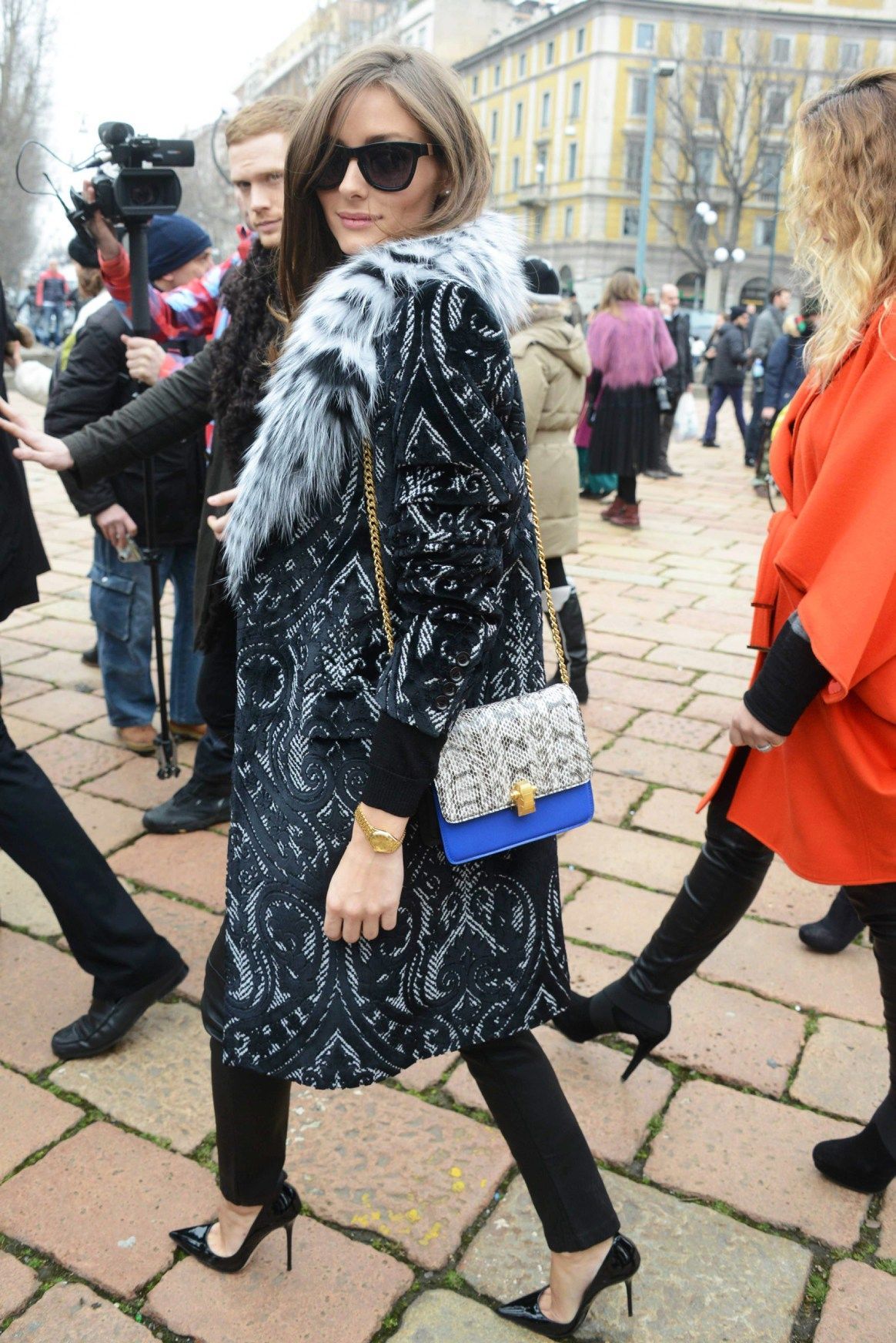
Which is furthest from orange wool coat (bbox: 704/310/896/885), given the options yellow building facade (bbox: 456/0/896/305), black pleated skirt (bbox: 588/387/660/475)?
yellow building facade (bbox: 456/0/896/305)

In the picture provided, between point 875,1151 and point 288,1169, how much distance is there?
3.51 ft

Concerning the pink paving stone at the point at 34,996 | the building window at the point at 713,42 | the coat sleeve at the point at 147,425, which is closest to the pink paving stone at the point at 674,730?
the coat sleeve at the point at 147,425

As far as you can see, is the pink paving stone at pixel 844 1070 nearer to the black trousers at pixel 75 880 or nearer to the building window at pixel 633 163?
the black trousers at pixel 75 880

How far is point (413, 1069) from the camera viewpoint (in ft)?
7.67

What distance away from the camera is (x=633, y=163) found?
5766 cm

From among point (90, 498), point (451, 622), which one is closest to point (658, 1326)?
point (451, 622)

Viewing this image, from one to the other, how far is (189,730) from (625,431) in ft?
16.5

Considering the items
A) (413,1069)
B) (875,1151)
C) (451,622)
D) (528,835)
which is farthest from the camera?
(413,1069)

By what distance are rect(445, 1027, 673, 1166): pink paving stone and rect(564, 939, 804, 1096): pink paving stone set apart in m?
0.09

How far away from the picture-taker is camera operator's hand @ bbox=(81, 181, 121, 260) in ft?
11.0

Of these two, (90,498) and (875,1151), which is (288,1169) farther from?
(90,498)

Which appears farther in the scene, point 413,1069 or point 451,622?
point 413,1069

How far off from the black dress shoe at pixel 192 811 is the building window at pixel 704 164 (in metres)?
53.5

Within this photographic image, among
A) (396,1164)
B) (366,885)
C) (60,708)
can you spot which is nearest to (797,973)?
(396,1164)
